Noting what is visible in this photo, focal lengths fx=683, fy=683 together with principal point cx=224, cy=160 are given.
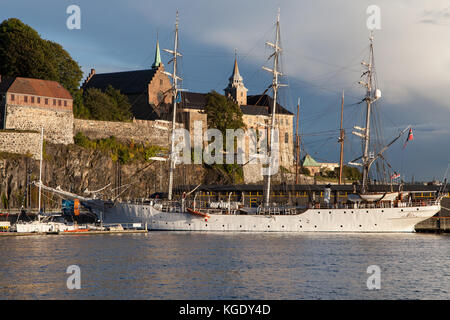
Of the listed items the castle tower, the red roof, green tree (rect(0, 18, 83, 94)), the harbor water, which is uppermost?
the castle tower

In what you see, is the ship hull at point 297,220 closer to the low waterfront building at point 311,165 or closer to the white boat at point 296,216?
the white boat at point 296,216

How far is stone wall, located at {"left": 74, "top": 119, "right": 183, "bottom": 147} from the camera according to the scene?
296 feet

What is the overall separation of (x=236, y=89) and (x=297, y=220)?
10117 cm

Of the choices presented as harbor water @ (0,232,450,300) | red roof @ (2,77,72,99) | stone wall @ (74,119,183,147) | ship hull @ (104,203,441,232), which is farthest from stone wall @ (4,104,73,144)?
harbor water @ (0,232,450,300)

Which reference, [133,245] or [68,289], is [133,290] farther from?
[133,245]

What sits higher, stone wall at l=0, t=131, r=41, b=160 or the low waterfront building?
the low waterfront building

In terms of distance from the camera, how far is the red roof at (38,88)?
81781mm

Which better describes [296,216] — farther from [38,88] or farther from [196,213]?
[38,88]

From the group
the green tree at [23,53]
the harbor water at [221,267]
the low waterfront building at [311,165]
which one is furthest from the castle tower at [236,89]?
the harbor water at [221,267]

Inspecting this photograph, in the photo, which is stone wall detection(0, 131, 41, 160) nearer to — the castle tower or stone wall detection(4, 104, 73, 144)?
stone wall detection(4, 104, 73, 144)

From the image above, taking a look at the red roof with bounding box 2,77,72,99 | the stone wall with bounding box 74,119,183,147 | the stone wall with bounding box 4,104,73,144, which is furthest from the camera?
the stone wall with bounding box 74,119,183,147

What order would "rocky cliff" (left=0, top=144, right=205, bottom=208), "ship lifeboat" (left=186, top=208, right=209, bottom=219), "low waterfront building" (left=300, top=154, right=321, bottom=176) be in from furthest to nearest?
"low waterfront building" (left=300, top=154, right=321, bottom=176) < "rocky cliff" (left=0, top=144, right=205, bottom=208) < "ship lifeboat" (left=186, top=208, right=209, bottom=219)

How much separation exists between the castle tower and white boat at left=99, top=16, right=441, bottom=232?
9606cm
